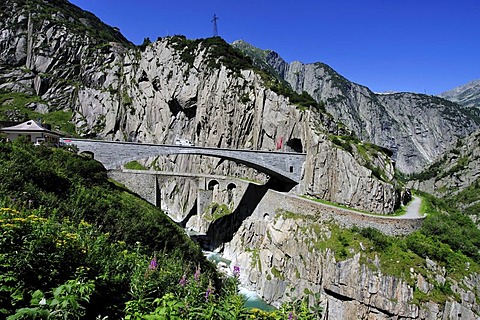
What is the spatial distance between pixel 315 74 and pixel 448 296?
18266 centimetres

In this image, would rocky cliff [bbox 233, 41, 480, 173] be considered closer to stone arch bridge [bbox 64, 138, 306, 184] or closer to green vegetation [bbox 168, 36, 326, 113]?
green vegetation [bbox 168, 36, 326, 113]

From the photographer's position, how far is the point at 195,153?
132 feet

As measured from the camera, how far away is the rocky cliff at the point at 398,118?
171750 millimetres

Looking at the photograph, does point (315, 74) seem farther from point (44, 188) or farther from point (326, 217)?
point (44, 188)

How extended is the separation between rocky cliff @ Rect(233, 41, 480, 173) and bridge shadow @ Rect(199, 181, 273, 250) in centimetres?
13328

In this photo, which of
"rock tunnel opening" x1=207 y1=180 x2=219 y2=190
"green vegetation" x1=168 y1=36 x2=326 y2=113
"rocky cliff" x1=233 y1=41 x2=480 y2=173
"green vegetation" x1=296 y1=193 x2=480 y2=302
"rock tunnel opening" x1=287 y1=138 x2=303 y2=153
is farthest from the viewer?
"rocky cliff" x1=233 y1=41 x2=480 y2=173

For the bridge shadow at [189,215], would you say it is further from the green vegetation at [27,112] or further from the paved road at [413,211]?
the green vegetation at [27,112]

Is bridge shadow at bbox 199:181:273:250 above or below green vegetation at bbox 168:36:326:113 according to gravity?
Answer: below

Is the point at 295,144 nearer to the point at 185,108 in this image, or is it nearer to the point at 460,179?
the point at 185,108

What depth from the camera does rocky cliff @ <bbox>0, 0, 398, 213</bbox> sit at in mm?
37969

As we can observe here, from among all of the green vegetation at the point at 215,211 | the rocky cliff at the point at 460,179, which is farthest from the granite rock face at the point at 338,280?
the rocky cliff at the point at 460,179

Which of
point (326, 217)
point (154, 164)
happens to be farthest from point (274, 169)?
point (154, 164)

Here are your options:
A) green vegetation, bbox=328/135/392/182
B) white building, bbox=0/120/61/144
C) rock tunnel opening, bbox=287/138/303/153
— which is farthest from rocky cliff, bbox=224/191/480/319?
white building, bbox=0/120/61/144

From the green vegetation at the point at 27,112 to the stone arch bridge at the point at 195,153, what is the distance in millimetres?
54565
